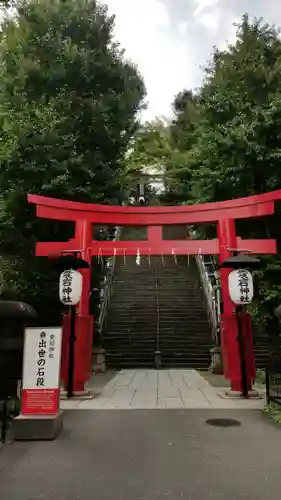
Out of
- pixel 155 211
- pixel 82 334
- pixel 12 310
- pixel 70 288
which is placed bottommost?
pixel 82 334

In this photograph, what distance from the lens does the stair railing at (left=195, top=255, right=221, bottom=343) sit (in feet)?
54.5

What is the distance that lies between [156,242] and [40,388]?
7322 millimetres

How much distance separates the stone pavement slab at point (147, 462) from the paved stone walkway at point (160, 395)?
51.8 inches

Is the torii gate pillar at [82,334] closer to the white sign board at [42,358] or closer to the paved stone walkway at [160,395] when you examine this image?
the paved stone walkway at [160,395]

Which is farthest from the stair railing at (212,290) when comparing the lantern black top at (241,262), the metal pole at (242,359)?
the lantern black top at (241,262)

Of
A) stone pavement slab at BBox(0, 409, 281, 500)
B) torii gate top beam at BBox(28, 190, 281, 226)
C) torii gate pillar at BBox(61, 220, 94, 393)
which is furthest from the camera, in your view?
torii gate top beam at BBox(28, 190, 281, 226)

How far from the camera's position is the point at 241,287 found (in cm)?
1022

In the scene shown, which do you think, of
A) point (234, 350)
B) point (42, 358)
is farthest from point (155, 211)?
point (42, 358)

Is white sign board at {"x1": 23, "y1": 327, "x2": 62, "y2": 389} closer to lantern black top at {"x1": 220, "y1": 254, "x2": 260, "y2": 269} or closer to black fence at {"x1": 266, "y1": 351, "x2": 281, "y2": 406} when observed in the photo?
black fence at {"x1": 266, "y1": 351, "x2": 281, "y2": 406}

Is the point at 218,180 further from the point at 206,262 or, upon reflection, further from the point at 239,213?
the point at 206,262

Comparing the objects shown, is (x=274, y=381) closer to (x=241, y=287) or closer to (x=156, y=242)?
(x=241, y=287)

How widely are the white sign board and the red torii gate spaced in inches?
142

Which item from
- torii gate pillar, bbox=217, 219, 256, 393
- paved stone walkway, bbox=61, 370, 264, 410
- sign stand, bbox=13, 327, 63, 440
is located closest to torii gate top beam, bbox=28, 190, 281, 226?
torii gate pillar, bbox=217, 219, 256, 393

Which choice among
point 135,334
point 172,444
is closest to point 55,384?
point 172,444
